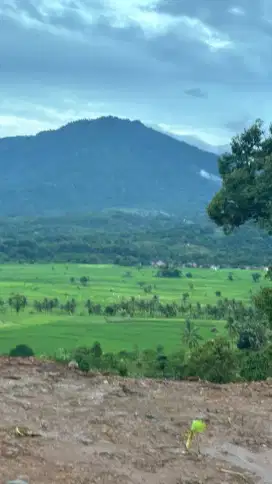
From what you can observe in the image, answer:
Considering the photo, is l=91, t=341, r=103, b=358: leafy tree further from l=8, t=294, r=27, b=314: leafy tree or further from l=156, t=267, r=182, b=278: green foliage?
l=156, t=267, r=182, b=278: green foliage

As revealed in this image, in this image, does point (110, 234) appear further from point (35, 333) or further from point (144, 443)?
point (144, 443)

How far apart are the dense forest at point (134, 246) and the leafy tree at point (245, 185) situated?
9297 cm

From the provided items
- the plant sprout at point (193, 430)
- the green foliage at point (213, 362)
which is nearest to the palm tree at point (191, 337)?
the green foliage at point (213, 362)

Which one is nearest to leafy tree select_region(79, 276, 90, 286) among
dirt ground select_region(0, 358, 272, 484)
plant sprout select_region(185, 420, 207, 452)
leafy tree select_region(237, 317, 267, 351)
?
leafy tree select_region(237, 317, 267, 351)

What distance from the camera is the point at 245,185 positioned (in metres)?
17.7

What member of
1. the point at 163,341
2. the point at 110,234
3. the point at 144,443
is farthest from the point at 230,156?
the point at 110,234

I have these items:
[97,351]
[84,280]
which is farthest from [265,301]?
[84,280]

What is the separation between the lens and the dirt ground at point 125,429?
5.56 metres

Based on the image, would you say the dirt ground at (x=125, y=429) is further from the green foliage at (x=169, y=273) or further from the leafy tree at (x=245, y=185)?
the green foliage at (x=169, y=273)

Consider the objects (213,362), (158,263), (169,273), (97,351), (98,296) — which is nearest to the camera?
(213,362)

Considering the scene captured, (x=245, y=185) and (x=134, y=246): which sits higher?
(x=134, y=246)

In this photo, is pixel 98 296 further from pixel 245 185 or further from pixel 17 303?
pixel 245 185

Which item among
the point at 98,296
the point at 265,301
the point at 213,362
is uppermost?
the point at 265,301

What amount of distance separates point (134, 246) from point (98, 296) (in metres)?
59.9
